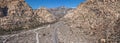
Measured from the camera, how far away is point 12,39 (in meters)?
63.2

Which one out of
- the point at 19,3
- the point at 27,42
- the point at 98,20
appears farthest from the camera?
the point at 19,3

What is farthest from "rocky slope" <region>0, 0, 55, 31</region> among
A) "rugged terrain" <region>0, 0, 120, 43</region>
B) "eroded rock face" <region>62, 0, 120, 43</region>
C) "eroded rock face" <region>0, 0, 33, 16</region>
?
"eroded rock face" <region>62, 0, 120, 43</region>

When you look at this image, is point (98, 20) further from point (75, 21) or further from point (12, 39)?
point (12, 39)

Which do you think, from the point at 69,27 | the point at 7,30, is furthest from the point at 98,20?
the point at 7,30

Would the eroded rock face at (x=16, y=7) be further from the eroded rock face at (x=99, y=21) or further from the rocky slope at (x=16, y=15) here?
the eroded rock face at (x=99, y=21)

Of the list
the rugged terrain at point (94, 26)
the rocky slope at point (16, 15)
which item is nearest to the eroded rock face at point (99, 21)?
the rugged terrain at point (94, 26)

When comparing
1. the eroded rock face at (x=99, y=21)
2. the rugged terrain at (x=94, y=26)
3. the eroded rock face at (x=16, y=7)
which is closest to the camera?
the eroded rock face at (x=99, y=21)

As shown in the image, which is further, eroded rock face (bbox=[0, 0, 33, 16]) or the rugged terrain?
eroded rock face (bbox=[0, 0, 33, 16])

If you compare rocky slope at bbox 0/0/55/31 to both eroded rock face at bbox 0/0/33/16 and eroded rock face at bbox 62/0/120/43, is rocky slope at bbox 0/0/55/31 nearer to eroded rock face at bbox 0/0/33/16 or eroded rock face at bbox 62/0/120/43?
eroded rock face at bbox 0/0/33/16

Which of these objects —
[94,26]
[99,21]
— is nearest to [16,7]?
[94,26]

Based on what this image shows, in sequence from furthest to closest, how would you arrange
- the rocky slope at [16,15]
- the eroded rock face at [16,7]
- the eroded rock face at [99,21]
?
the eroded rock face at [16,7] < the rocky slope at [16,15] < the eroded rock face at [99,21]

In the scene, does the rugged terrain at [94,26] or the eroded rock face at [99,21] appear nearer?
the eroded rock face at [99,21]

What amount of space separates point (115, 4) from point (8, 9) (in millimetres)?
57655

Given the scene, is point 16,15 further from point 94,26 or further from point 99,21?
point 99,21
